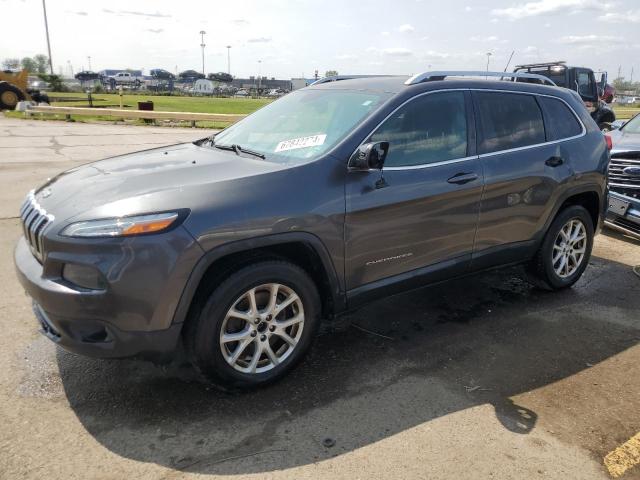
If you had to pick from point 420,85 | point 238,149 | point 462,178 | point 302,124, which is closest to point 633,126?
point 462,178

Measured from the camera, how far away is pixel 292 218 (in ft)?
9.86

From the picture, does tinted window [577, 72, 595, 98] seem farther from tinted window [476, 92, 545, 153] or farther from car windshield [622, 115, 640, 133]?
tinted window [476, 92, 545, 153]

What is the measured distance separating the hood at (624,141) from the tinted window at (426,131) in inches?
157

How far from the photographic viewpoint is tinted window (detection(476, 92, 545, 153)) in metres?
4.01

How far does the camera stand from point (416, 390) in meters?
3.22

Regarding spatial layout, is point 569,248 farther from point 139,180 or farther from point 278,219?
point 139,180

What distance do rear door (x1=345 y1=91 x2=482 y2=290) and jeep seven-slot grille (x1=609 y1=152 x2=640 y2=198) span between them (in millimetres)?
3545

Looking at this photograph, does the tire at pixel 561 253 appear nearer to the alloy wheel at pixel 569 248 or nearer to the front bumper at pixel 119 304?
the alloy wheel at pixel 569 248

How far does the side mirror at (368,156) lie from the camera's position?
3.13 m

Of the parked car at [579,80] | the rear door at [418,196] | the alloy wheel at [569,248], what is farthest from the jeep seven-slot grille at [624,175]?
the parked car at [579,80]

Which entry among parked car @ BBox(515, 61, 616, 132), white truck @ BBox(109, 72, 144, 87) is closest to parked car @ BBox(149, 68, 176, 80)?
white truck @ BBox(109, 72, 144, 87)

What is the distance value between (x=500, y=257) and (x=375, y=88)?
167 cm

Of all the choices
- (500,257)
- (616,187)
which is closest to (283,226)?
(500,257)

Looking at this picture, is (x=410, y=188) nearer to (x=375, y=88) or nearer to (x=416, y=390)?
(x=375, y=88)
